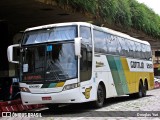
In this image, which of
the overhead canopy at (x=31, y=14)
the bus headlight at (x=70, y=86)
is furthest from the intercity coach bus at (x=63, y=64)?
the overhead canopy at (x=31, y=14)

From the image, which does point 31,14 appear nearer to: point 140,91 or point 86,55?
point 86,55

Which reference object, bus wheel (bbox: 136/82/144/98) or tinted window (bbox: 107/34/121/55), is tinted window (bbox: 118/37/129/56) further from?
bus wheel (bbox: 136/82/144/98)

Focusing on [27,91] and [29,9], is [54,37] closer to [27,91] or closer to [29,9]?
[27,91]

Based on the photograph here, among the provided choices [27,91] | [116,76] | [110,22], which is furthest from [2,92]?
[110,22]

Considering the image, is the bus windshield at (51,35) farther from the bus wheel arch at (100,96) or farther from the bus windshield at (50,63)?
the bus wheel arch at (100,96)

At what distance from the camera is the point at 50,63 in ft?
44.5

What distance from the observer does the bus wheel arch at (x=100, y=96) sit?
1483 centimetres

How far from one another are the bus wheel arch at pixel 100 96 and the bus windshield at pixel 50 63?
2039mm

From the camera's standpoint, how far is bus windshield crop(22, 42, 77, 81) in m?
13.3

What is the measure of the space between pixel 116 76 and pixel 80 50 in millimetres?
4815

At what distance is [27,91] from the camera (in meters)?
13.7

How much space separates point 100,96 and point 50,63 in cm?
275

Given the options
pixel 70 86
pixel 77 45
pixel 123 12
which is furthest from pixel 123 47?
pixel 123 12

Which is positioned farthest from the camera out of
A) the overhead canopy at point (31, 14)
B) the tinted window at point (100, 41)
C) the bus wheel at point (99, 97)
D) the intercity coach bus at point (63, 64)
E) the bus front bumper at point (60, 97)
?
the overhead canopy at point (31, 14)
